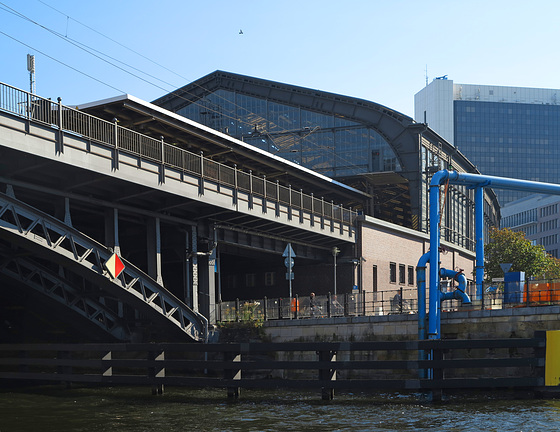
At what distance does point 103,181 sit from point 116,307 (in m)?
12.0

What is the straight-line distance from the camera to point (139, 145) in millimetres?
31672

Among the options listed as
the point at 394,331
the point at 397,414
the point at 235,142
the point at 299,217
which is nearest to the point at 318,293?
the point at 299,217

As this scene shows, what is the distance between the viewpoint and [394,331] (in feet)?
111

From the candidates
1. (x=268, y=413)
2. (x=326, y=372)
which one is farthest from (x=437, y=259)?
(x=268, y=413)

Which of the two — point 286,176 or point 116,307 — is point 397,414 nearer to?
point 116,307

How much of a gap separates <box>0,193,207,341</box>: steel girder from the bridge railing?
3.04 metres

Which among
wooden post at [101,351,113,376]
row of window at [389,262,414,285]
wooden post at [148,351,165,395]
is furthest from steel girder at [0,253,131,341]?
row of window at [389,262,414,285]

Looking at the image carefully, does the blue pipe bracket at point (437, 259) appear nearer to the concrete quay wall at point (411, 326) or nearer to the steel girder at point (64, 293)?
the concrete quay wall at point (411, 326)

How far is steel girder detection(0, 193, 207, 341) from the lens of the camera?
27.7 meters

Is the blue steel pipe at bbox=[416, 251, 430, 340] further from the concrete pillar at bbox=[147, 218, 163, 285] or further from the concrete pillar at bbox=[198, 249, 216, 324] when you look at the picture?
the concrete pillar at bbox=[147, 218, 163, 285]

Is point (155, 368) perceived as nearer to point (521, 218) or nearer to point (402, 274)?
point (402, 274)

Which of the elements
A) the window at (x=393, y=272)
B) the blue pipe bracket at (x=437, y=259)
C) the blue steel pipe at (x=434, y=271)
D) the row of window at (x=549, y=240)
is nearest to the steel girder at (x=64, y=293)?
the blue pipe bracket at (x=437, y=259)

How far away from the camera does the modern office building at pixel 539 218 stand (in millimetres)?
153750

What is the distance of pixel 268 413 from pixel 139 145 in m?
13.9
